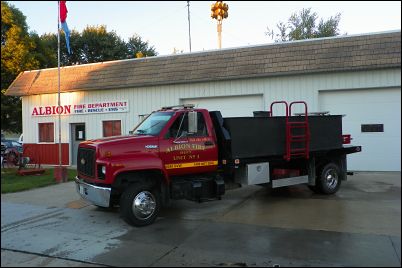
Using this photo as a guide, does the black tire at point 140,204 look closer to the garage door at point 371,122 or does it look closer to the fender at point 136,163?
the fender at point 136,163

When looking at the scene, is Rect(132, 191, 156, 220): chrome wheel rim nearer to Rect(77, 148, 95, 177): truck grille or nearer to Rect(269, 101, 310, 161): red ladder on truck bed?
Rect(77, 148, 95, 177): truck grille

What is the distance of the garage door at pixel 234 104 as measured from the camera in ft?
53.6

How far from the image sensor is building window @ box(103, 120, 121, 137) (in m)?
19.1

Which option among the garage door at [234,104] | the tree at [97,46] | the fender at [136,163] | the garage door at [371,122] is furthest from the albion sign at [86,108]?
the tree at [97,46]

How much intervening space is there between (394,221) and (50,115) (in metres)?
17.2

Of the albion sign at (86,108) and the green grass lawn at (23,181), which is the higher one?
the albion sign at (86,108)

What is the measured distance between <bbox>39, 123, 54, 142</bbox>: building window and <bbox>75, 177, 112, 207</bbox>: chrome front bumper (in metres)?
13.3

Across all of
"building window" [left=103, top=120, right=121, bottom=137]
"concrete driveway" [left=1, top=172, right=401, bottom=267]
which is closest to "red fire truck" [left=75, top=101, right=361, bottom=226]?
"concrete driveway" [left=1, top=172, right=401, bottom=267]

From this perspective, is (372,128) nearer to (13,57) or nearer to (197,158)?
(197,158)

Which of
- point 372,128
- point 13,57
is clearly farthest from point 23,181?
point 372,128

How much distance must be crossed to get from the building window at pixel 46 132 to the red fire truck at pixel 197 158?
1273cm

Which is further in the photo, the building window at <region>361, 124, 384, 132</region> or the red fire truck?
the building window at <region>361, 124, 384, 132</region>

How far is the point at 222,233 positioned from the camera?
7352mm

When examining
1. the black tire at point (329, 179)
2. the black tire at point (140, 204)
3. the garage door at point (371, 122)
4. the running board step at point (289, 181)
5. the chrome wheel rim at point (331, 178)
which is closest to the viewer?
the black tire at point (140, 204)
